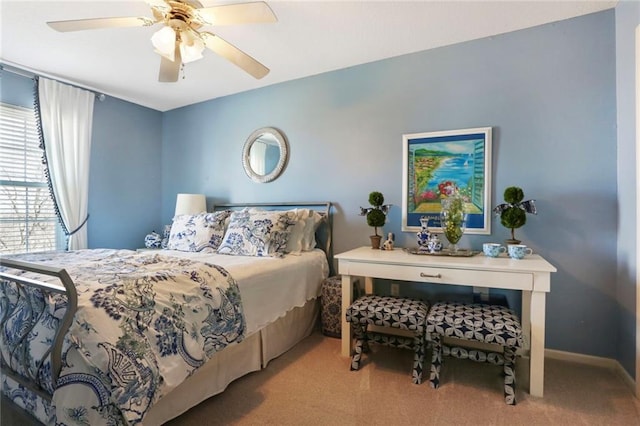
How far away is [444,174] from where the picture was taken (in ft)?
8.25

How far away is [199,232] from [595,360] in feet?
10.8

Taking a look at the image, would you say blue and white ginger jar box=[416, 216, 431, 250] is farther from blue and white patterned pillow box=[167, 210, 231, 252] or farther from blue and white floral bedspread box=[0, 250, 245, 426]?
blue and white patterned pillow box=[167, 210, 231, 252]

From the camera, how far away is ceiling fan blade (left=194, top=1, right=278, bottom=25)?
160cm

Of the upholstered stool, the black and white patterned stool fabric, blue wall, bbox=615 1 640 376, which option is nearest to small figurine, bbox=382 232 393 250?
the black and white patterned stool fabric

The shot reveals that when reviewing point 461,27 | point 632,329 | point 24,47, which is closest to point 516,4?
point 461,27

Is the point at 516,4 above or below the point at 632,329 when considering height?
above

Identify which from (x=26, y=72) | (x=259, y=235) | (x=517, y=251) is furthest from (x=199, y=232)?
(x=517, y=251)

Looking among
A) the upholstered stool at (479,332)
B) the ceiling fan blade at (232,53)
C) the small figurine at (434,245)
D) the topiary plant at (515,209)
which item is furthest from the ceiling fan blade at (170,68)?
the topiary plant at (515,209)

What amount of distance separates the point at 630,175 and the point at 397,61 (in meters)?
1.86

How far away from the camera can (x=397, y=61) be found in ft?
8.93

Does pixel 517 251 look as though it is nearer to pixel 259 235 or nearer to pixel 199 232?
pixel 259 235

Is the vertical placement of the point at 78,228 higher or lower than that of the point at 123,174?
lower

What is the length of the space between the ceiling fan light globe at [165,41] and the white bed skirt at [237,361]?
186 centimetres

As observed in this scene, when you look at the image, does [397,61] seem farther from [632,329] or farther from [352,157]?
[632,329]
